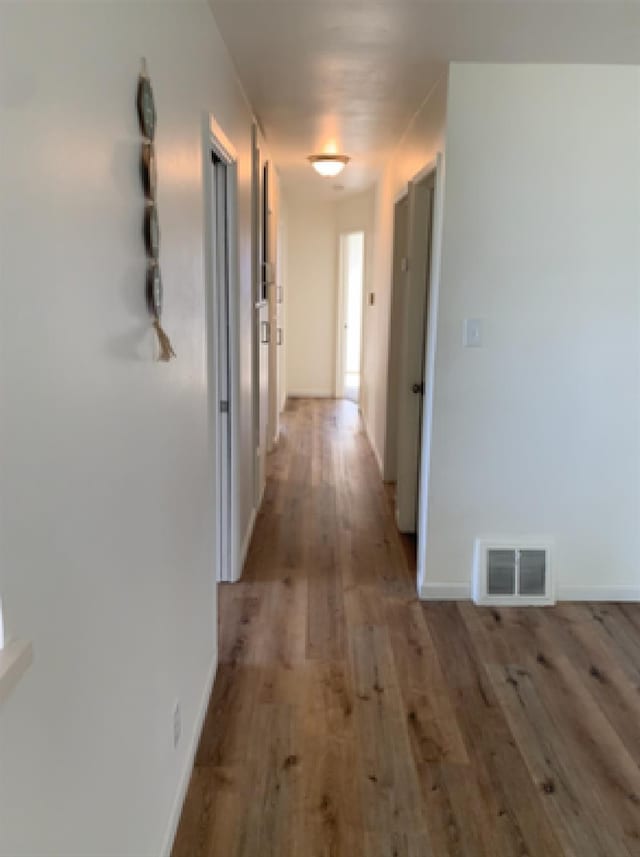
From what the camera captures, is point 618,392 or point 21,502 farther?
point 618,392

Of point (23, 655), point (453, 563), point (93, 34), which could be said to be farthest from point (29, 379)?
point (453, 563)

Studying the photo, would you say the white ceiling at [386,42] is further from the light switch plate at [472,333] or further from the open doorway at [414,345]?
the light switch plate at [472,333]

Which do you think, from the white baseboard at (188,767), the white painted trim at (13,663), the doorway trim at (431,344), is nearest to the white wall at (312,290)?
the doorway trim at (431,344)

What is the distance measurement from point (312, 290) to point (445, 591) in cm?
575

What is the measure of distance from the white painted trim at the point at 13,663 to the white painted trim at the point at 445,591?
2.62m

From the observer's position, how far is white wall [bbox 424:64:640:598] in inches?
111

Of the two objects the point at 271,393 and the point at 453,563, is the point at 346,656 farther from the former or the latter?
the point at 271,393

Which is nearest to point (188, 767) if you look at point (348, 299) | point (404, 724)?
point (404, 724)

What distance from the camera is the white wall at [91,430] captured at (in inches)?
33.9

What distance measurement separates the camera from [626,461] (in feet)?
10.4

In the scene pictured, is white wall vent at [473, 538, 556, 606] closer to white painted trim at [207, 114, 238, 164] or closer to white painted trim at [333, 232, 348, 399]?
white painted trim at [207, 114, 238, 164]

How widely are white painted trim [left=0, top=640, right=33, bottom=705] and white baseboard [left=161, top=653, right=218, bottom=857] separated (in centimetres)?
117

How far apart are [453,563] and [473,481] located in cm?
42

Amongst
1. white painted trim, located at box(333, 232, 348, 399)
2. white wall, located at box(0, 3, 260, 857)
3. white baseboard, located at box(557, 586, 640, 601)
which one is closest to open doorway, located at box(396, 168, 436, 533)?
white baseboard, located at box(557, 586, 640, 601)
